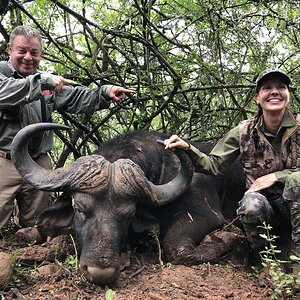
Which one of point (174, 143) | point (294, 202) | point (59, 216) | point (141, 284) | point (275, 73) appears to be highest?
point (275, 73)

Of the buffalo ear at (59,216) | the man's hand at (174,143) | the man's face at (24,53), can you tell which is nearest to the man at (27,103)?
the man's face at (24,53)

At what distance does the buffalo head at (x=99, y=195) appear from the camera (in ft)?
13.3

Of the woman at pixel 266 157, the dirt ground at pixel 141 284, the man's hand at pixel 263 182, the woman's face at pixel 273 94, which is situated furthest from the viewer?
the woman's face at pixel 273 94

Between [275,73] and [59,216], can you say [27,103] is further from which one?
[275,73]

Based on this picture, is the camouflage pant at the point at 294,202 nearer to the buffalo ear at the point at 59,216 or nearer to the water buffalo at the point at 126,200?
the water buffalo at the point at 126,200

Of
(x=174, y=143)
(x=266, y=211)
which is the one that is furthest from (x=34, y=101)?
(x=266, y=211)

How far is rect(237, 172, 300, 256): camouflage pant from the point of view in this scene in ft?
14.1

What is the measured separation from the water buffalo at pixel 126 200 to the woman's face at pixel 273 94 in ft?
3.23

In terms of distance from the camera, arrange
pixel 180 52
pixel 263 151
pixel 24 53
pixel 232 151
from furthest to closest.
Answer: pixel 180 52 < pixel 24 53 < pixel 232 151 < pixel 263 151

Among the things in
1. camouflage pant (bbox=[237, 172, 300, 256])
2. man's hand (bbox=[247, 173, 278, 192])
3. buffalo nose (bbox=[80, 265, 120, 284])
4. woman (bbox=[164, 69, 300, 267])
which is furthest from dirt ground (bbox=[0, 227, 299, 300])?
man's hand (bbox=[247, 173, 278, 192])

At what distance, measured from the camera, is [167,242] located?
5020mm

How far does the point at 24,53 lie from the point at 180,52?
9.30ft

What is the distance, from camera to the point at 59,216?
201 inches

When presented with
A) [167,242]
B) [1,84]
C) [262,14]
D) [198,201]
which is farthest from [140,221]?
[262,14]
